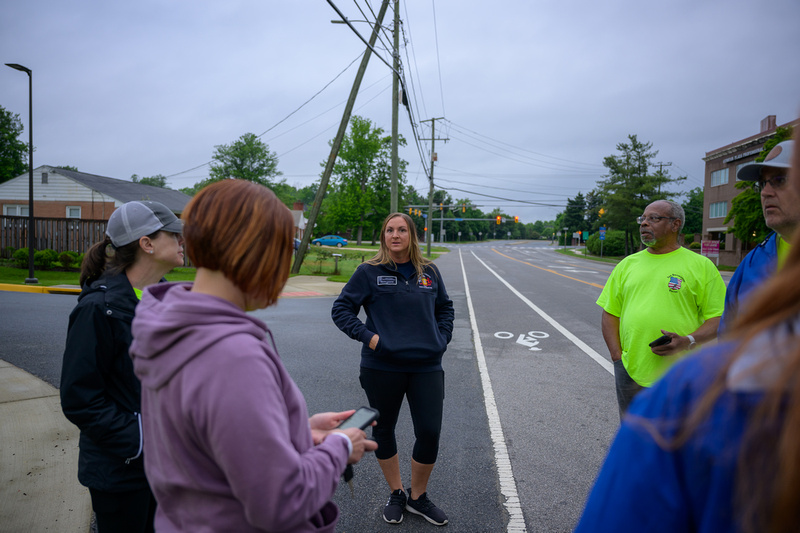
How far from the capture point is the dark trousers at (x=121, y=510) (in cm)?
214

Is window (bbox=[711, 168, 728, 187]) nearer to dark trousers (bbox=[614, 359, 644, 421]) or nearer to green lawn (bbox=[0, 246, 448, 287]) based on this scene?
green lawn (bbox=[0, 246, 448, 287])

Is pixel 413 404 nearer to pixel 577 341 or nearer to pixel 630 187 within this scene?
pixel 577 341

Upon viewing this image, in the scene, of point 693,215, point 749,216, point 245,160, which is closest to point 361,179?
point 245,160

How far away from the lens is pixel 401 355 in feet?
10.8

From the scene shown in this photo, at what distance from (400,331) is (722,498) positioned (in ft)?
8.98

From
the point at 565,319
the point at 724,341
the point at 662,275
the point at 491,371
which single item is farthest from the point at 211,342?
the point at 565,319

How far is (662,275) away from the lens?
11.3 feet

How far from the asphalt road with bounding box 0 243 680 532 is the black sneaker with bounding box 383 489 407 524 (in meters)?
0.06

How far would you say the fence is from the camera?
2281 centimetres

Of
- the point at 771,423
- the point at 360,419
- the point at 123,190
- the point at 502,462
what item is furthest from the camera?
the point at 123,190

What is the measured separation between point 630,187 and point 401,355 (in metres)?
58.9

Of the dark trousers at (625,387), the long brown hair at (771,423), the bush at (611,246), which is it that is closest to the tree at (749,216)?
the bush at (611,246)

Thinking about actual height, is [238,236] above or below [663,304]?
above

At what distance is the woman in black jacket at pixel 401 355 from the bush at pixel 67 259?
20628 millimetres
